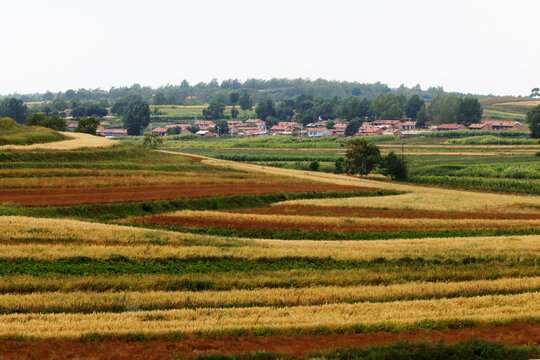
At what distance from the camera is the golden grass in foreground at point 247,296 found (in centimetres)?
2189

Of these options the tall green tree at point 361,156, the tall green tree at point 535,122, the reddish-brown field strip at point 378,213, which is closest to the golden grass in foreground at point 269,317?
the reddish-brown field strip at point 378,213

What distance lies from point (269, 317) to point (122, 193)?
34.6 meters

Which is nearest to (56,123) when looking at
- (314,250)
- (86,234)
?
(86,234)

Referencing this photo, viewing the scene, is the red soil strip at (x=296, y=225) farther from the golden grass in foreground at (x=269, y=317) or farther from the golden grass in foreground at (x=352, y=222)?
the golden grass in foreground at (x=269, y=317)

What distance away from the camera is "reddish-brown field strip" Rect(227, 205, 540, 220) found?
49.9m

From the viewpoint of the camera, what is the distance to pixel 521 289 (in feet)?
83.8

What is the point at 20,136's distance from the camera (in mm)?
92250

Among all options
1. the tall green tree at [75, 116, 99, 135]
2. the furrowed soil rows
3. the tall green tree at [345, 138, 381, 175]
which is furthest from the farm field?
the tall green tree at [75, 116, 99, 135]

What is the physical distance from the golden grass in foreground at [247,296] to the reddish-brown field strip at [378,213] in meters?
24.0

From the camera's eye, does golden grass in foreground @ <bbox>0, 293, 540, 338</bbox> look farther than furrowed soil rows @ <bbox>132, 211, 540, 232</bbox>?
No

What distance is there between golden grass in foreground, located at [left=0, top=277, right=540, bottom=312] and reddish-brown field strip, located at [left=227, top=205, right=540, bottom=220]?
24.0 metres

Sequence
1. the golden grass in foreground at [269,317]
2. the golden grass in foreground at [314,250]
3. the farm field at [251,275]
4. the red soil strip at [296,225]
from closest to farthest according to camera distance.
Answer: the farm field at [251,275], the golden grass in foreground at [269,317], the golden grass in foreground at [314,250], the red soil strip at [296,225]

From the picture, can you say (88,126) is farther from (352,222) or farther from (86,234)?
(86,234)

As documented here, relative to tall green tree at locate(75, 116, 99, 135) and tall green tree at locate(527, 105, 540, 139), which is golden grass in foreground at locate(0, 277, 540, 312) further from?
tall green tree at locate(527, 105, 540, 139)
